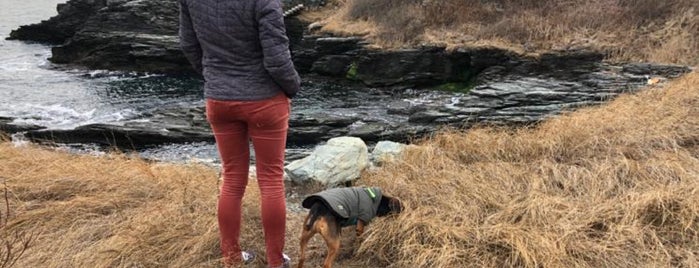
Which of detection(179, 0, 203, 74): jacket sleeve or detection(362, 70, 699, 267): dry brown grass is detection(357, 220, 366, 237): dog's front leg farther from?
detection(179, 0, 203, 74): jacket sleeve

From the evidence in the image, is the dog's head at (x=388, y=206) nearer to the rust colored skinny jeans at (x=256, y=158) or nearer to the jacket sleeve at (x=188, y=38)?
the rust colored skinny jeans at (x=256, y=158)

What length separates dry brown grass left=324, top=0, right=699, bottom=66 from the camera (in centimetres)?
1249

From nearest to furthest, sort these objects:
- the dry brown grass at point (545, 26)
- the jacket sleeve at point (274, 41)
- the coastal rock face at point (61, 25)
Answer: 1. the jacket sleeve at point (274, 41)
2. the dry brown grass at point (545, 26)
3. the coastal rock face at point (61, 25)

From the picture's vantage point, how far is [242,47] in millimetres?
2904

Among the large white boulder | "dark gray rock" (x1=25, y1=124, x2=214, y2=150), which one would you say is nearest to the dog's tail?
the large white boulder

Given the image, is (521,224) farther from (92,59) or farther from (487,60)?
(92,59)

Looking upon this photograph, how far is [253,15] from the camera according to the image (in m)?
2.81

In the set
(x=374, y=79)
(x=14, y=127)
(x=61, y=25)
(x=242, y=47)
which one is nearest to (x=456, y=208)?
(x=242, y=47)

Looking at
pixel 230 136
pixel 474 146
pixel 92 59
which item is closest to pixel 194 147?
pixel 474 146

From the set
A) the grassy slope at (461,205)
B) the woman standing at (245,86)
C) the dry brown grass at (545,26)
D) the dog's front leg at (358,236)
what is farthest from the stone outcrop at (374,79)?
the woman standing at (245,86)

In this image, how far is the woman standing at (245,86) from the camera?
2.83 meters

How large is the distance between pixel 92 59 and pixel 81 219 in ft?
55.9

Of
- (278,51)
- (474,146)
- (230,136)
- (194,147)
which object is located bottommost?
(194,147)

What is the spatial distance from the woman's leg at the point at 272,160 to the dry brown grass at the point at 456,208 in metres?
0.45
